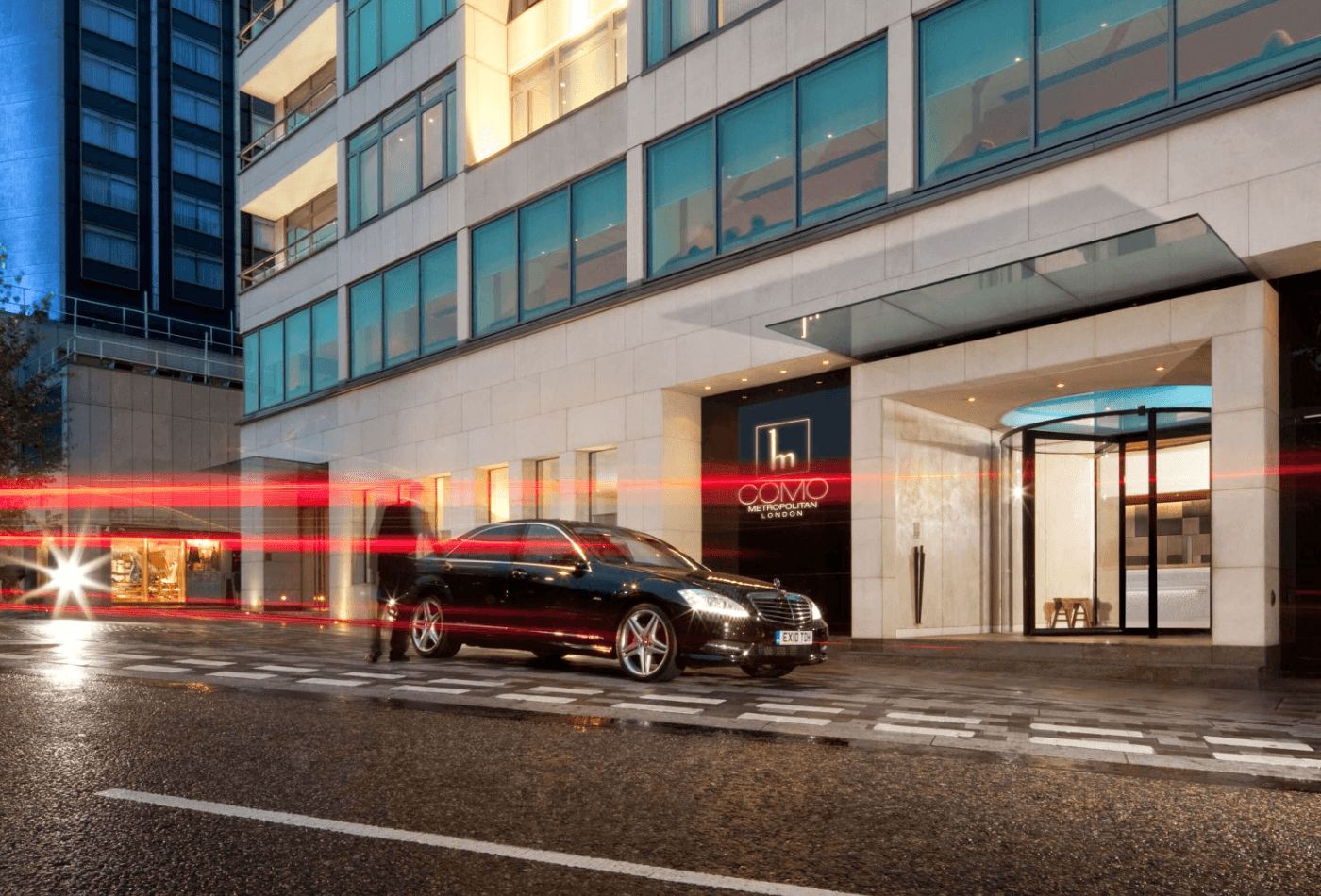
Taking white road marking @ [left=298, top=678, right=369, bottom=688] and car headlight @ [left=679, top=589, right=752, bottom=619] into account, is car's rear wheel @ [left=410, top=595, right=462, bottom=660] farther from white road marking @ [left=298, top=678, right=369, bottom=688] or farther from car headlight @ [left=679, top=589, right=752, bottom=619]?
car headlight @ [left=679, top=589, right=752, bottom=619]

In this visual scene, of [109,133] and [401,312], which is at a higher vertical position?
[109,133]

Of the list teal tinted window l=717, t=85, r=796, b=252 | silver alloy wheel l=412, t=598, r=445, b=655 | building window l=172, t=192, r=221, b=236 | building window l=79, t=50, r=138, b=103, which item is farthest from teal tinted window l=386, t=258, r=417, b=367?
building window l=172, t=192, r=221, b=236

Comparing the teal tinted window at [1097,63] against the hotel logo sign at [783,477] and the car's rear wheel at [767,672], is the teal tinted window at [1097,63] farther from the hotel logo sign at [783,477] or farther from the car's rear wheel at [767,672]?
the car's rear wheel at [767,672]

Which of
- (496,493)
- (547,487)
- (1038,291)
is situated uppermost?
(1038,291)

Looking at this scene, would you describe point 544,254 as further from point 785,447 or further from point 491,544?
point 491,544

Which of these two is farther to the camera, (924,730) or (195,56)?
(195,56)

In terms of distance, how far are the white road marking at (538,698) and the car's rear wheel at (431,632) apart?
3448mm

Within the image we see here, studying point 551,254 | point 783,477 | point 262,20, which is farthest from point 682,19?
point 262,20

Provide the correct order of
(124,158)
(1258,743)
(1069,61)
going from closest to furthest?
(1258,743)
(1069,61)
(124,158)

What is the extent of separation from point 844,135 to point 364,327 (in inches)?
563

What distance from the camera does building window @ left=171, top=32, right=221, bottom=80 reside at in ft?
208

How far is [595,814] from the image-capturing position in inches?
197

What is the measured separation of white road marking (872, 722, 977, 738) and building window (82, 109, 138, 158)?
202ft

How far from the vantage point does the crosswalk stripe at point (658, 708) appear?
27.7 ft
